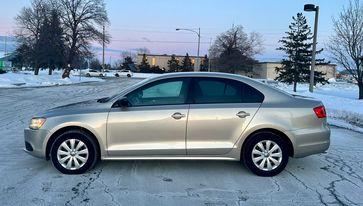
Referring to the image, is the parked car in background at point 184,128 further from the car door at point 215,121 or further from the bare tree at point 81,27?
the bare tree at point 81,27

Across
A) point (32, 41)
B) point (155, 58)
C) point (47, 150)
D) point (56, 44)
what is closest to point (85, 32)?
point (56, 44)

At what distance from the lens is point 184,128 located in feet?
20.7

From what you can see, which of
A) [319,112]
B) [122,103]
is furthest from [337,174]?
[122,103]

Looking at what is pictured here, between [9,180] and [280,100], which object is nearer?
[9,180]

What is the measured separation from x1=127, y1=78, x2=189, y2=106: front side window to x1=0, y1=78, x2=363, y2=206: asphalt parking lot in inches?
43.0

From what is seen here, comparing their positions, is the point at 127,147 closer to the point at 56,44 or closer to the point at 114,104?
the point at 114,104

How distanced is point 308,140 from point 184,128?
6.26 feet

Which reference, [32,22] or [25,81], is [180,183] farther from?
[32,22]

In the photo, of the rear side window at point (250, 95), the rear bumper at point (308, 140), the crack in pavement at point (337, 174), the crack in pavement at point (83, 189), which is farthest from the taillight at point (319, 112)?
the crack in pavement at point (83, 189)

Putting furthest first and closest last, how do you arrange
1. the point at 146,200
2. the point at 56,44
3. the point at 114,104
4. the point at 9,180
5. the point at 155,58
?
the point at 155,58
the point at 56,44
the point at 114,104
the point at 9,180
the point at 146,200

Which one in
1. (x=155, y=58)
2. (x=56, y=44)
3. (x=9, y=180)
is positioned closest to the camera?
(x=9, y=180)

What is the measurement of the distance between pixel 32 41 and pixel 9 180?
59.7 m

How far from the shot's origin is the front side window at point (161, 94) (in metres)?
6.48

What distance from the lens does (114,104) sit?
21.1 feet
